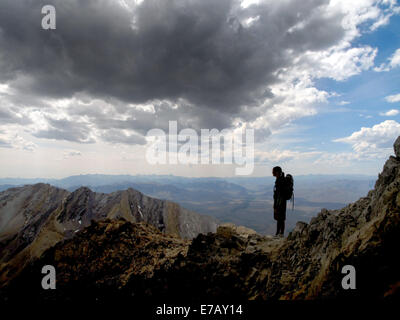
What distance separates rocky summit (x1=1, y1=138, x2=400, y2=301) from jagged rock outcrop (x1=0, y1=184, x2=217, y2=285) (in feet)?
99.5

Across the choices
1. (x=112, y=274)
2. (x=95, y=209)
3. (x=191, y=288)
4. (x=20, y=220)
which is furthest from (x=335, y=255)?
(x=20, y=220)

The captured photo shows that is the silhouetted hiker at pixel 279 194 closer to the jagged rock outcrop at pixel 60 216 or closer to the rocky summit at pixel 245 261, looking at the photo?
the rocky summit at pixel 245 261

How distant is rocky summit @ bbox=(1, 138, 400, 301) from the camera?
6.43 meters

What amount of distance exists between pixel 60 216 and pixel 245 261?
6008cm

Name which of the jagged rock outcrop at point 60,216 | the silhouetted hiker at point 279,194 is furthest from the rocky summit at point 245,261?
the jagged rock outcrop at point 60,216

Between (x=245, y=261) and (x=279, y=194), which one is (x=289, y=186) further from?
(x=245, y=261)

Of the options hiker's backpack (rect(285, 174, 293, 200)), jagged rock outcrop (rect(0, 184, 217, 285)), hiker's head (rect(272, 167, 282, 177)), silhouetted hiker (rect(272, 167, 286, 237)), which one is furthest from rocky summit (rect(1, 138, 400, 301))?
jagged rock outcrop (rect(0, 184, 217, 285))

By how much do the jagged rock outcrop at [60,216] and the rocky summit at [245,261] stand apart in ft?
99.5

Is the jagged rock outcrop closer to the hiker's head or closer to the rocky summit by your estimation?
the rocky summit

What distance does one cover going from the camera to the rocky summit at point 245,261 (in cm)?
643

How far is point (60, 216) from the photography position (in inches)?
2122

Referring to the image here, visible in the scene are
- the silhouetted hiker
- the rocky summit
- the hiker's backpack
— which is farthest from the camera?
the silhouetted hiker

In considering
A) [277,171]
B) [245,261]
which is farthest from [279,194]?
[245,261]
